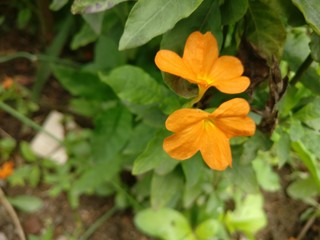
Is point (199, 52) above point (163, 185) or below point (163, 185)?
above

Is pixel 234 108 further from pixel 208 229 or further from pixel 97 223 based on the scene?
pixel 97 223

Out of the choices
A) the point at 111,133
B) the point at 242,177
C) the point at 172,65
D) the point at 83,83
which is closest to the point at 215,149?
the point at 172,65

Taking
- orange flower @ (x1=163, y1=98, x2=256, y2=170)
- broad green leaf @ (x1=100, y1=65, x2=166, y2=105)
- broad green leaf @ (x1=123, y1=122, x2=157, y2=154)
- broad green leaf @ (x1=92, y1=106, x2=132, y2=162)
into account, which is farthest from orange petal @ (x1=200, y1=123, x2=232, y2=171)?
broad green leaf @ (x1=92, y1=106, x2=132, y2=162)

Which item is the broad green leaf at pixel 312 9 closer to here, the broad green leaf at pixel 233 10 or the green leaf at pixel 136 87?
the broad green leaf at pixel 233 10

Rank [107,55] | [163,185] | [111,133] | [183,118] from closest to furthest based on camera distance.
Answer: [183,118], [163,185], [111,133], [107,55]

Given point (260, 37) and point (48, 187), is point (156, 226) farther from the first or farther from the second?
point (260, 37)

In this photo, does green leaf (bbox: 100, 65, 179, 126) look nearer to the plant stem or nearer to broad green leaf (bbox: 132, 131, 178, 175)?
broad green leaf (bbox: 132, 131, 178, 175)

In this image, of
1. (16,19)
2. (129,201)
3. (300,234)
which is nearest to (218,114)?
(129,201)
